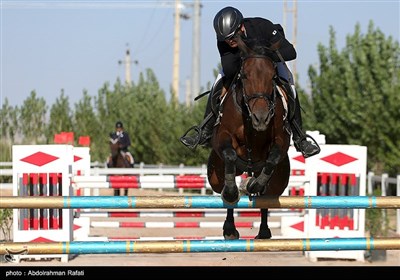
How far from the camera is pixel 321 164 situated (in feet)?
40.0

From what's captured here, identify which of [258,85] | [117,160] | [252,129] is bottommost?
[117,160]

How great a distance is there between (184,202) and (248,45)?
4.76 ft

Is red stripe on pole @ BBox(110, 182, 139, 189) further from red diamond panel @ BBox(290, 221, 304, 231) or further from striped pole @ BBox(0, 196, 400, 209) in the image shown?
striped pole @ BBox(0, 196, 400, 209)

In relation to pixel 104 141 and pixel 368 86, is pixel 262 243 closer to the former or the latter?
pixel 368 86

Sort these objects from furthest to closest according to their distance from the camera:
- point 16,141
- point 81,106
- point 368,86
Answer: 1. point 81,106
2. point 16,141
3. point 368,86

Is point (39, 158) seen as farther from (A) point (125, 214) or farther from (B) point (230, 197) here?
(B) point (230, 197)

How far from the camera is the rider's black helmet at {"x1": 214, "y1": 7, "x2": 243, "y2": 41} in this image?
7.55 meters

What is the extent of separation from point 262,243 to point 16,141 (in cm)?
3104

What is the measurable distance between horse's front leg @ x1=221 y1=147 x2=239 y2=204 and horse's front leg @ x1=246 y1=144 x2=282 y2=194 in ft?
0.57

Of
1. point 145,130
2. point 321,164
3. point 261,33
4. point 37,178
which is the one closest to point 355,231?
point 321,164

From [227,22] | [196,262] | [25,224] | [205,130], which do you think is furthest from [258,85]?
[25,224]

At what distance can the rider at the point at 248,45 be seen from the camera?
7.55 metres

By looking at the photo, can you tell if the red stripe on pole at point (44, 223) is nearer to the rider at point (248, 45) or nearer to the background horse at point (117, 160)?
the rider at point (248, 45)

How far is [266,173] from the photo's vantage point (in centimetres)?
720
